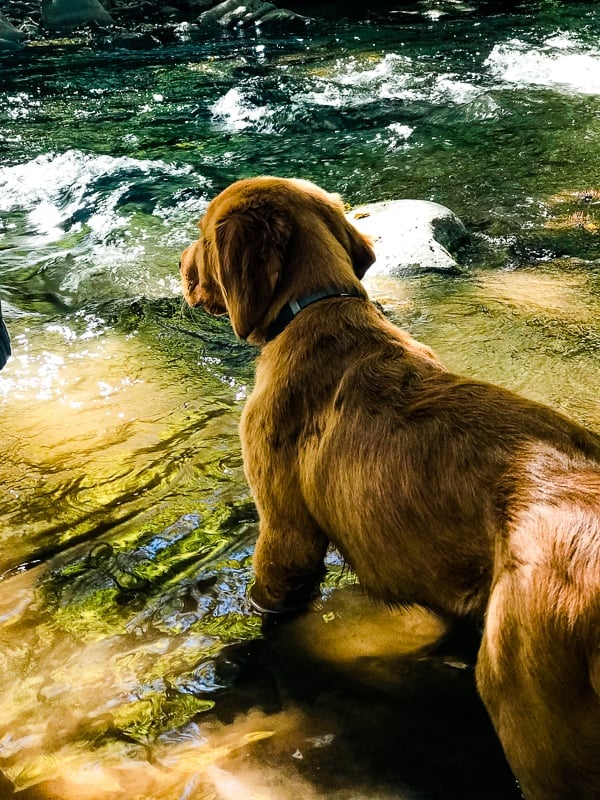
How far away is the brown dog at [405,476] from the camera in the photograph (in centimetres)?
191

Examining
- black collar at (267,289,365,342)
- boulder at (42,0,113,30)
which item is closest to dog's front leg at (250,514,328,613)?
black collar at (267,289,365,342)

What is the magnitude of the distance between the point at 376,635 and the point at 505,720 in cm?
106

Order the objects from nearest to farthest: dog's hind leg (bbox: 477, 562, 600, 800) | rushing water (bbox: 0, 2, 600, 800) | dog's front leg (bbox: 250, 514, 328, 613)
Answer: dog's hind leg (bbox: 477, 562, 600, 800)
rushing water (bbox: 0, 2, 600, 800)
dog's front leg (bbox: 250, 514, 328, 613)

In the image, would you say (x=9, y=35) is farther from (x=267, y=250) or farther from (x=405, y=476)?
(x=405, y=476)

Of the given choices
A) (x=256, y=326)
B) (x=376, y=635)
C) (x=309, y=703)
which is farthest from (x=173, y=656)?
(x=256, y=326)

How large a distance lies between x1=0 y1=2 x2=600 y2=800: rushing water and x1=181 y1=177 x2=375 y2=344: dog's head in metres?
1.19

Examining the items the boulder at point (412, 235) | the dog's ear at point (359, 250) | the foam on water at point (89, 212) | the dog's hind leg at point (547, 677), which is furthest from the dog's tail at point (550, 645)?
the foam on water at point (89, 212)

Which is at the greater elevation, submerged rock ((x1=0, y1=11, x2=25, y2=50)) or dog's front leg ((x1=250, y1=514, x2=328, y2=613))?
submerged rock ((x1=0, y1=11, x2=25, y2=50))

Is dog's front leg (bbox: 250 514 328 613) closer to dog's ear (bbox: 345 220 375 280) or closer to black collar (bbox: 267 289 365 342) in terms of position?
black collar (bbox: 267 289 365 342)

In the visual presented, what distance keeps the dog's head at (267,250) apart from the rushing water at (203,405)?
1.19 metres

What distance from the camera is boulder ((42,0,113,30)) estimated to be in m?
18.3

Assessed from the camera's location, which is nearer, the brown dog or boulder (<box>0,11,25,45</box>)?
the brown dog

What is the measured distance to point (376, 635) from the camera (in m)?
3.07

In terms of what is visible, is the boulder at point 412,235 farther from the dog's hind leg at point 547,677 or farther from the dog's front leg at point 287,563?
the dog's hind leg at point 547,677
